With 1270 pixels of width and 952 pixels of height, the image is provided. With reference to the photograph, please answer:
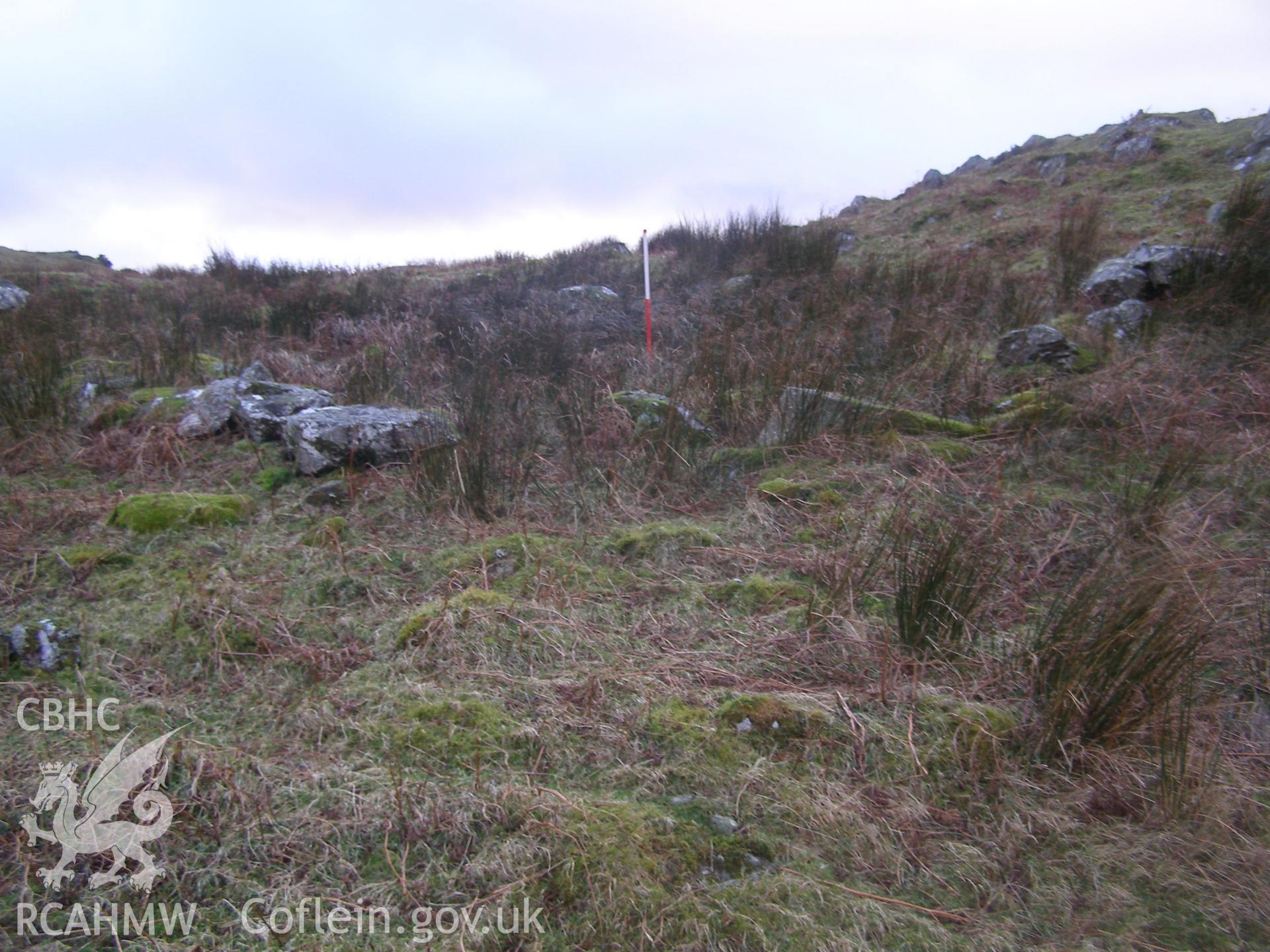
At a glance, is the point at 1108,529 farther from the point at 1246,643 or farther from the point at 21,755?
the point at 21,755

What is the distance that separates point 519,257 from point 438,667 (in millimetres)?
13858

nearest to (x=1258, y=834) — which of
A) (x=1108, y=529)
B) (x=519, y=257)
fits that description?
(x=1108, y=529)

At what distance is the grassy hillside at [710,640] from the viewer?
177cm

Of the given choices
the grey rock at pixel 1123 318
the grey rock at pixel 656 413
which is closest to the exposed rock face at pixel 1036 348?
the grey rock at pixel 1123 318

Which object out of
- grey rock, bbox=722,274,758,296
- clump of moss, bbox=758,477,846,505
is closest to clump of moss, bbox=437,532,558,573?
clump of moss, bbox=758,477,846,505

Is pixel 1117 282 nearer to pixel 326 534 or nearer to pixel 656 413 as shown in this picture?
pixel 656 413

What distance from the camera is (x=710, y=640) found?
9.39 ft

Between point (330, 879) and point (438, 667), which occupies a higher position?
point (438, 667)

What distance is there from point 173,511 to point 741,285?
729 cm

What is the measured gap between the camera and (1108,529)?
3.39 meters

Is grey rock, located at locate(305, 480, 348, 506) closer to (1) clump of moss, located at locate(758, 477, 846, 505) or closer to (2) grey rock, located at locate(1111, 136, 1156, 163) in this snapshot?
(1) clump of moss, located at locate(758, 477, 846, 505)

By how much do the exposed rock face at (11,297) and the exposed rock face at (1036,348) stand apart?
411 inches

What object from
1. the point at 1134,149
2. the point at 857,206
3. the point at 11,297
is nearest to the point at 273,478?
the point at 11,297

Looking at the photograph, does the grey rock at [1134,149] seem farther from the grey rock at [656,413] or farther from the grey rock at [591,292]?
the grey rock at [656,413]
